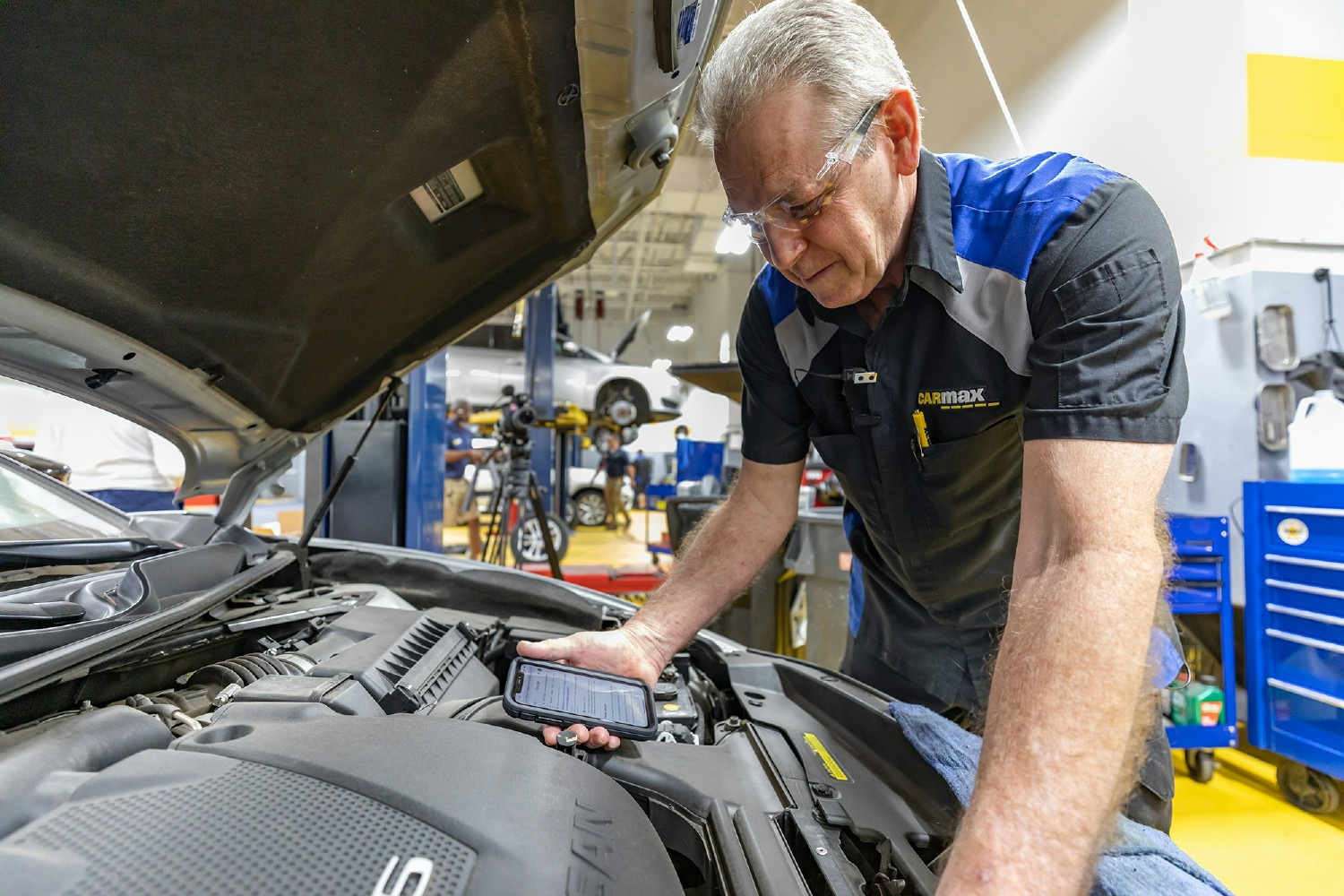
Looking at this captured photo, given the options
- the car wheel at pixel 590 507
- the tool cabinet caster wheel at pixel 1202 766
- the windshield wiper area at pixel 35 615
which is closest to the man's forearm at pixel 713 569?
the windshield wiper area at pixel 35 615

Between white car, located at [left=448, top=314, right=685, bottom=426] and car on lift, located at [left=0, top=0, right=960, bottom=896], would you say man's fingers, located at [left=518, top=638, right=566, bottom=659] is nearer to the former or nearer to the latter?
car on lift, located at [left=0, top=0, right=960, bottom=896]

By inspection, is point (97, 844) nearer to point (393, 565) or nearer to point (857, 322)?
point (857, 322)

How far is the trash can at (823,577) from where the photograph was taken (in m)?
2.45

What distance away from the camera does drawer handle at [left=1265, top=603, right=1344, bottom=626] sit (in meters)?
1.98

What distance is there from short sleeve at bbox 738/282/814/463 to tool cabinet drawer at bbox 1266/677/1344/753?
1.95 metres

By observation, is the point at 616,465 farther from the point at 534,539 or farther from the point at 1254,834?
the point at 1254,834

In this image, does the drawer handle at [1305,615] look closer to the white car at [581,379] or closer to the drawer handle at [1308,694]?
the drawer handle at [1308,694]

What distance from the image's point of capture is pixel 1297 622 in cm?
213

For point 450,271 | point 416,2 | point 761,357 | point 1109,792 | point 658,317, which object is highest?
point 658,317

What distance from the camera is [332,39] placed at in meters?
0.67

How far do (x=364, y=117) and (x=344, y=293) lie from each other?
35cm

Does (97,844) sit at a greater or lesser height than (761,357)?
lesser

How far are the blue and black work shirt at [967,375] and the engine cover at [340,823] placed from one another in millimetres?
507

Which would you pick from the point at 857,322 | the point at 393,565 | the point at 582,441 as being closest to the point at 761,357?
the point at 857,322
